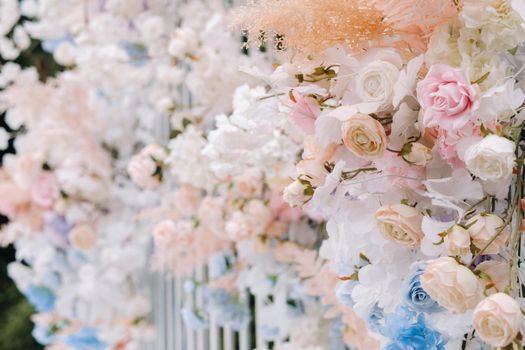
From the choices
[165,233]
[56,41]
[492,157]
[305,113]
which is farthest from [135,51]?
[492,157]

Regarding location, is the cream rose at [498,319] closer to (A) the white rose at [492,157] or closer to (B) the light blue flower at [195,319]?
(A) the white rose at [492,157]

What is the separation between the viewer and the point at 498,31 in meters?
0.72

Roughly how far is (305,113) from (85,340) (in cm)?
167

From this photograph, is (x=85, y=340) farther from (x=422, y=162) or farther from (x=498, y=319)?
(x=498, y=319)

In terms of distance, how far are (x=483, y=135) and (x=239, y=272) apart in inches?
39.8

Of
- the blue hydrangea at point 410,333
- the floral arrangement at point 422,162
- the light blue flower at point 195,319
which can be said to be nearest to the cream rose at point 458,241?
the floral arrangement at point 422,162

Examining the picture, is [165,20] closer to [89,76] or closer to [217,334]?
[89,76]

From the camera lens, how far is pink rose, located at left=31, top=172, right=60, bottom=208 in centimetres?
220

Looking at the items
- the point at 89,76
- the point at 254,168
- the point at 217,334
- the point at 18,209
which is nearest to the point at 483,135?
the point at 254,168

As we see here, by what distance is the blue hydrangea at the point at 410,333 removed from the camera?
75 cm

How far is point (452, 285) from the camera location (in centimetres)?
66

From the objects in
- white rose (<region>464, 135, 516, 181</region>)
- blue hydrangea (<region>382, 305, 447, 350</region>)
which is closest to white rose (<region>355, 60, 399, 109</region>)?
white rose (<region>464, 135, 516, 181</region>)

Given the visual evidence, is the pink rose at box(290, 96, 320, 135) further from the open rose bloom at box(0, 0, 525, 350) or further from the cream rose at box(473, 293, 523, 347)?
the cream rose at box(473, 293, 523, 347)

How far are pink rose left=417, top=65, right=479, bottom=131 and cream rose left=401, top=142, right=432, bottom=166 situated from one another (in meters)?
0.05
